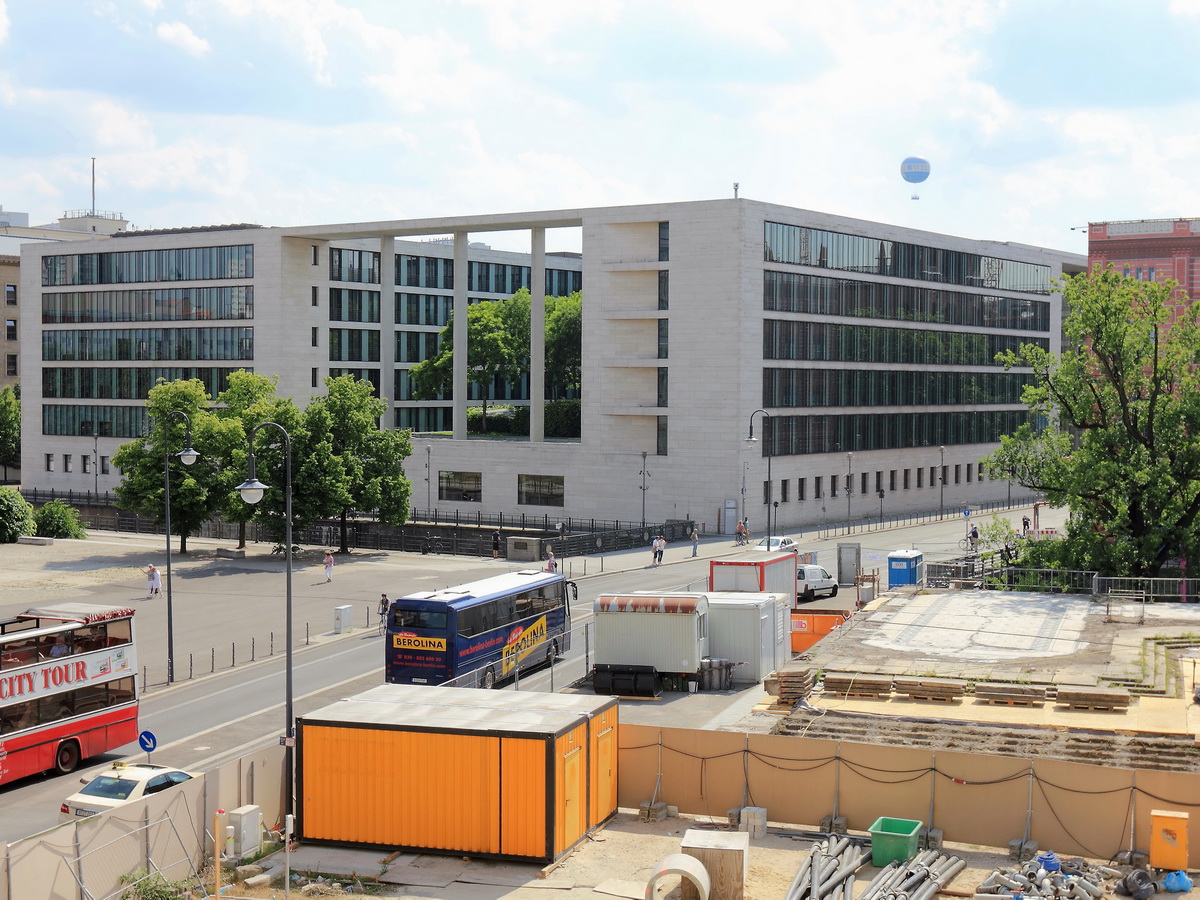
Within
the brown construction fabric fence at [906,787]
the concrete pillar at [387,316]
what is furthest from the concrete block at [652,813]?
the concrete pillar at [387,316]

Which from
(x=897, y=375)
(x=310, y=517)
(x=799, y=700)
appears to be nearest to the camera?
(x=799, y=700)

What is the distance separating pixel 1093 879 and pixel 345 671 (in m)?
28.2

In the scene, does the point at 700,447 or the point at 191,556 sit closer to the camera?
the point at 191,556

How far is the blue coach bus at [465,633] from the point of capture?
39.4 metres

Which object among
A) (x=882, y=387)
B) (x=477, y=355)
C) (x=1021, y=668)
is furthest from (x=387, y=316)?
(x=1021, y=668)

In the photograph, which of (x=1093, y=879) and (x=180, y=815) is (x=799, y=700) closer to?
(x=1093, y=879)

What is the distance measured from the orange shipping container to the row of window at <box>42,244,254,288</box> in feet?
283

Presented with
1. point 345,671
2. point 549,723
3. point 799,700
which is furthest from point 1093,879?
point 345,671

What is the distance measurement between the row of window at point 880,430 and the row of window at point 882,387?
3.46 ft

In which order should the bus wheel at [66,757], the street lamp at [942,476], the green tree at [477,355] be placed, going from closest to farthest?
the bus wheel at [66,757], the street lamp at [942,476], the green tree at [477,355]

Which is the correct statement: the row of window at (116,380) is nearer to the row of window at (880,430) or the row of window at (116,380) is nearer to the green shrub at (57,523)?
the green shrub at (57,523)

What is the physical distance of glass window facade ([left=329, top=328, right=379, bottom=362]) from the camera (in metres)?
116

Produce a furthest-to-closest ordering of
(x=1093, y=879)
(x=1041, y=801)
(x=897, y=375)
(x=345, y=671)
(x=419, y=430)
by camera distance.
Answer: (x=419, y=430)
(x=897, y=375)
(x=345, y=671)
(x=1041, y=801)
(x=1093, y=879)

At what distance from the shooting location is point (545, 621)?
45.8 meters
